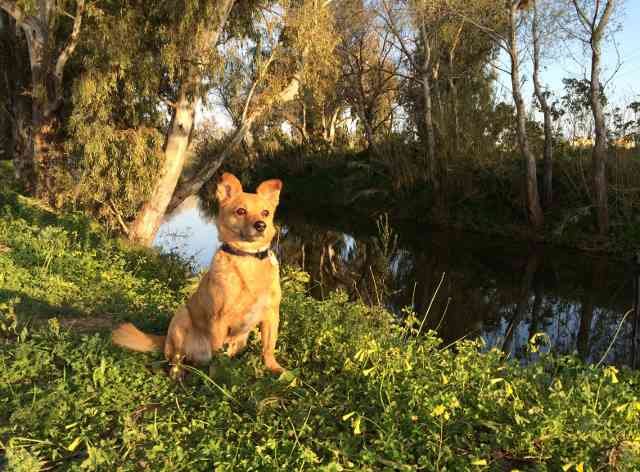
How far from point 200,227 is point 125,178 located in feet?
33.7

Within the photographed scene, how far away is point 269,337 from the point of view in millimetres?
3551

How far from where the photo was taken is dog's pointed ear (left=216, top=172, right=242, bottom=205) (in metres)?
3.29

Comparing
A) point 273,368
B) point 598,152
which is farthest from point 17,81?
point 598,152

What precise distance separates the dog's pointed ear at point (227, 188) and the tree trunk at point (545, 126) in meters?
14.2

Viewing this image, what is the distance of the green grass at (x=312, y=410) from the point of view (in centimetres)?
250

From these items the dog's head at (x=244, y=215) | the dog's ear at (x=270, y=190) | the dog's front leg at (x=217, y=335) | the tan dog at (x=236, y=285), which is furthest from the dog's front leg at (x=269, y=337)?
the dog's ear at (x=270, y=190)

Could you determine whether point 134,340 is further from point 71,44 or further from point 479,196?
point 479,196

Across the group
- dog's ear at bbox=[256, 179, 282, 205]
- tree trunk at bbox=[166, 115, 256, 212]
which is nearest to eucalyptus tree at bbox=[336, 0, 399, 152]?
tree trunk at bbox=[166, 115, 256, 212]

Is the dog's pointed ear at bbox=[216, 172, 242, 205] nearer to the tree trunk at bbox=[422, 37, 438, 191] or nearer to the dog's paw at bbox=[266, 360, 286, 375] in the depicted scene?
the dog's paw at bbox=[266, 360, 286, 375]

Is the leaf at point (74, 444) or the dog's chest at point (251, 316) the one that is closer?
the leaf at point (74, 444)

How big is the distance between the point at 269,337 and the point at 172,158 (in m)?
8.85

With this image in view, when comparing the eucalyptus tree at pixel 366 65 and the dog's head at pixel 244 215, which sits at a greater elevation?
the eucalyptus tree at pixel 366 65

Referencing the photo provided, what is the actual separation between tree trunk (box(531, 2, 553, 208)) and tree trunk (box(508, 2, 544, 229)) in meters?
0.43

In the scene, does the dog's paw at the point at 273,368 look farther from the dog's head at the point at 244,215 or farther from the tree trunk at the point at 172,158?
the tree trunk at the point at 172,158
